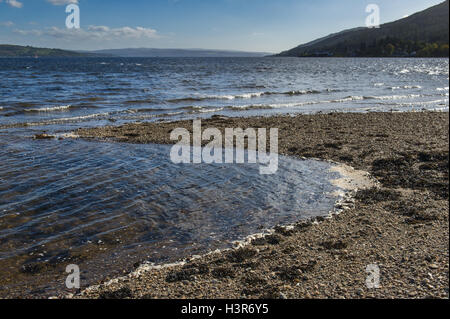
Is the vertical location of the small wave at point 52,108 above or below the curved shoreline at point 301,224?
above

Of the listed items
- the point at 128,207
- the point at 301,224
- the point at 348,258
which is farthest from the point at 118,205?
the point at 348,258

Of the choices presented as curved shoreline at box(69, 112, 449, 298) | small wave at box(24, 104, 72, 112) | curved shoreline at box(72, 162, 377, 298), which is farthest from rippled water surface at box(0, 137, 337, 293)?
small wave at box(24, 104, 72, 112)

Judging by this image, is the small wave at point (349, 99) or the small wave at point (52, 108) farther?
the small wave at point (349, 99)

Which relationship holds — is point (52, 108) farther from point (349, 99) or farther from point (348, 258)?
point (349, 99)

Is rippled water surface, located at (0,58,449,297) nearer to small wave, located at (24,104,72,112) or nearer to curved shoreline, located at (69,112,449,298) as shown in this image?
curved shoreline, located at (69,112,449,298)

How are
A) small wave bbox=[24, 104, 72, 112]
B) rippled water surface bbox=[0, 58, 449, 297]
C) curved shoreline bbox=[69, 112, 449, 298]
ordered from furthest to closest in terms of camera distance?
small wave bbox=[24, 104, 72, 112], rippled water surface bbox=[0, 58, 449, 297], curved shoreline bbox=[69, 112, 449, 298]

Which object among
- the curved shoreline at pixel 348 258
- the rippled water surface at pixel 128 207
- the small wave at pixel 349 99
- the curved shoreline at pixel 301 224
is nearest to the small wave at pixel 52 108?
the rippled water surface at pixel 128 207

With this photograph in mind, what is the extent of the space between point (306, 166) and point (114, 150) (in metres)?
8.81

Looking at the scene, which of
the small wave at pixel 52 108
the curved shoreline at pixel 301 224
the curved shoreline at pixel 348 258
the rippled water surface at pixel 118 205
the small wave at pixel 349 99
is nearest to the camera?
the curved shoreline at pixel 348 258

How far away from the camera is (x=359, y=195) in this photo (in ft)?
34.8

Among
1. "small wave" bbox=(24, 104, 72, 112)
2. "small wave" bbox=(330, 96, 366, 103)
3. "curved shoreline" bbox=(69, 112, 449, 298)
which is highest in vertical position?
"small wave" bbox=(330, 96, 366, 103)

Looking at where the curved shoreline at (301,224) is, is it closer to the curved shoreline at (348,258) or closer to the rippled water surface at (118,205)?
the curved shoreline at (348,258)

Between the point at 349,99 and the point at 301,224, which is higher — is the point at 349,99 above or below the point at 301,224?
above

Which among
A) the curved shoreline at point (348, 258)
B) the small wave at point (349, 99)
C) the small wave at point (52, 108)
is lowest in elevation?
the curved shoreline at point (348, 258)
